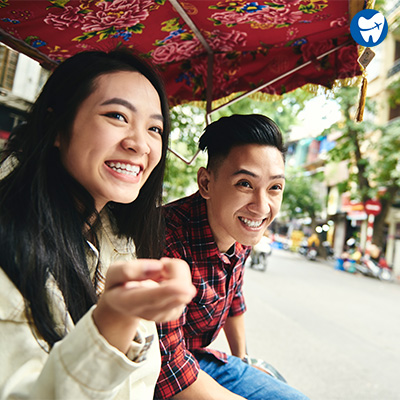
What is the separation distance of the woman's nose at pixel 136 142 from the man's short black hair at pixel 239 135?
0.64 m

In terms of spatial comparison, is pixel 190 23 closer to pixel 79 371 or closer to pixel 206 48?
pixel 206 48

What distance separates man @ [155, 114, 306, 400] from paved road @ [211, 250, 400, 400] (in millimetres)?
2150

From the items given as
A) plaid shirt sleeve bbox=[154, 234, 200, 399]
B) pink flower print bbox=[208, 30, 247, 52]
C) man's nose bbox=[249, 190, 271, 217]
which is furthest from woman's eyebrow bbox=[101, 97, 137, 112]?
pink flower print bbox=[208, 30, 247, 52]

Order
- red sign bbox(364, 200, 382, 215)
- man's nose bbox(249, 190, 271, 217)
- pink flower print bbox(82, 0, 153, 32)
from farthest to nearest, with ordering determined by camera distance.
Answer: red sign bbox(364, 200, 382, 215) → pink flower print bbox(82, 0, 153, 32) → man's nose bbox(249, 190, 271, 217)

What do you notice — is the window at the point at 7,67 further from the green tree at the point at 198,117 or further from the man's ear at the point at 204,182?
the man's ear at the point at 204,182

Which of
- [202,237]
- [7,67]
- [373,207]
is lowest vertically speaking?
[373,207]

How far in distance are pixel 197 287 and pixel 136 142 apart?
76cm

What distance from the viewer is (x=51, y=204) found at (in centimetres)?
107

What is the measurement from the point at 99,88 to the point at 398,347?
5669mm

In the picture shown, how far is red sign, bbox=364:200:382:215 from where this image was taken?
14.0 meters

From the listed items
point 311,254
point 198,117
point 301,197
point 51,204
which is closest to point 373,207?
point 311,254

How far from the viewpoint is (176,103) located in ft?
9.71

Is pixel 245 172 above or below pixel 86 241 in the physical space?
above

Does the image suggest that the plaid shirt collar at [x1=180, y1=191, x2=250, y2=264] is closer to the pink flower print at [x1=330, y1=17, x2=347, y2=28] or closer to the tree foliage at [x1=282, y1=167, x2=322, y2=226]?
the pink flower print at [x1=330, y1=17, x2=347, y2=28]
